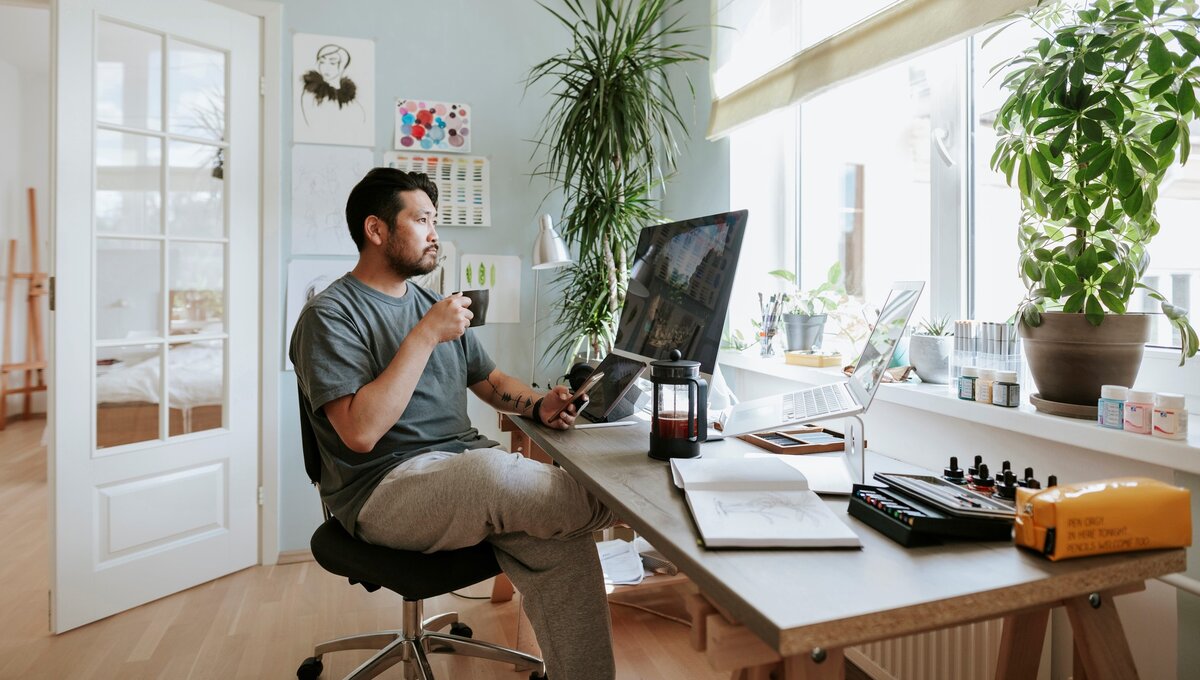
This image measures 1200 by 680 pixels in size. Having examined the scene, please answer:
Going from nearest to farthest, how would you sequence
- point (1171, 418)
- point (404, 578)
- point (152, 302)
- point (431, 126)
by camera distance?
point (1171, 418)
point (404, 578)
point (152, 302)
point (431, 126)

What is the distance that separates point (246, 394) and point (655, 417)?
2094 mm

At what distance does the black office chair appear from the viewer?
4.98 ft

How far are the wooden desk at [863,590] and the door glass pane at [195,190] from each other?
2.31 m

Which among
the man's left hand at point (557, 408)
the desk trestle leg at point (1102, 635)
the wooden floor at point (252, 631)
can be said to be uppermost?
the man's left hand at point (557, 408)

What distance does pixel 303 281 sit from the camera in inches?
112

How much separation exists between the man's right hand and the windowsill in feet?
3.50

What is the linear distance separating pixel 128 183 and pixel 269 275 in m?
0.56

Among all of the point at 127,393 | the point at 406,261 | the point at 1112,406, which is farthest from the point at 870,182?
the point at 127,393

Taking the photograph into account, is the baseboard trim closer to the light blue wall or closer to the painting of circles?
the light blue wall

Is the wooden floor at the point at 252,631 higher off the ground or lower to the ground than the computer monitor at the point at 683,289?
lower

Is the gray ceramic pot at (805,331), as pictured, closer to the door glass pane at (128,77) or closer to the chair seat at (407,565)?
the chair seat at (407,565)

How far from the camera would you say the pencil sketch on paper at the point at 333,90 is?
2.84m

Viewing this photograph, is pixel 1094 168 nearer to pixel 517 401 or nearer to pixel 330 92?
pixel 517 401

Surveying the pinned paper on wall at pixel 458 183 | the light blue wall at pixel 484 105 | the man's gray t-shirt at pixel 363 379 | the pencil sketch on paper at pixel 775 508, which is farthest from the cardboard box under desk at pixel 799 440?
the pinned paper on wall at pixel 458 183
